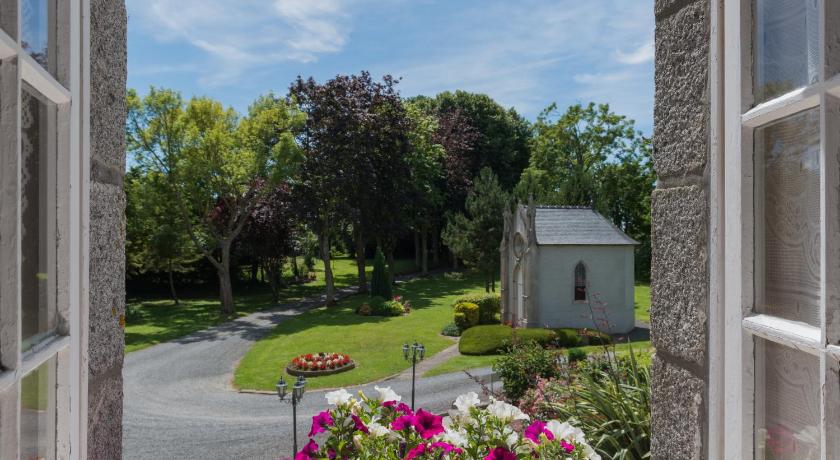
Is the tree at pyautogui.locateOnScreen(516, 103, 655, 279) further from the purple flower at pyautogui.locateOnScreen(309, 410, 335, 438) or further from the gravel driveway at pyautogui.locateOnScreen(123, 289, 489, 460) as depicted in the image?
the purple flower at pyautogui.locateOnScreen(309, 410, 335, 438)

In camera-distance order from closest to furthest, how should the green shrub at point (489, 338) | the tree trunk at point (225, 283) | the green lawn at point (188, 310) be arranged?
the green shrub at point (489, 338)
the green lawn at point (188, 310)
the tree trunk at point (225, 283)

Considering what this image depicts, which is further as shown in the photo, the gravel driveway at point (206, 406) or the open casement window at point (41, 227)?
the gravel driveway at point (206, 406)

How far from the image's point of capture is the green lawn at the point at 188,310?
20.9 m

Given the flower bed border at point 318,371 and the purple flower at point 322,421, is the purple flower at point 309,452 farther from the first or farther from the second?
the flower bed border at point 318,371

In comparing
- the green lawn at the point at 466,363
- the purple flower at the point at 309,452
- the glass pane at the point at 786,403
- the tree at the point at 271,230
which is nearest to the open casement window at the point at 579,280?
the green lawn at the point at 466,363

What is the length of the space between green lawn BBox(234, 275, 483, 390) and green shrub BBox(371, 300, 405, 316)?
21.6 inches

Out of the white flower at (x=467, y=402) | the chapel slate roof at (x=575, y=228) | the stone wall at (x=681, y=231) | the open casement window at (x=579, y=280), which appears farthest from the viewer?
the open casement window at (x=579, y=280)

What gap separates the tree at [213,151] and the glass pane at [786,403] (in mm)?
22995

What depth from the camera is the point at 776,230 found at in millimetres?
1362

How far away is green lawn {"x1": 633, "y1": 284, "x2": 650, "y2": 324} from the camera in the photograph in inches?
879

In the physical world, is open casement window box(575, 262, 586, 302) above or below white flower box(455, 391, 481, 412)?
below

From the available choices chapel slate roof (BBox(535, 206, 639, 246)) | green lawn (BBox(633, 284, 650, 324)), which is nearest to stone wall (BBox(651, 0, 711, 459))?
chapel slate roof (BBox(535, 206, 639, 246))

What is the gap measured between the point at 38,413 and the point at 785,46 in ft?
6.12

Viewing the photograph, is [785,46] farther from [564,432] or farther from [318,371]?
[318,371]
